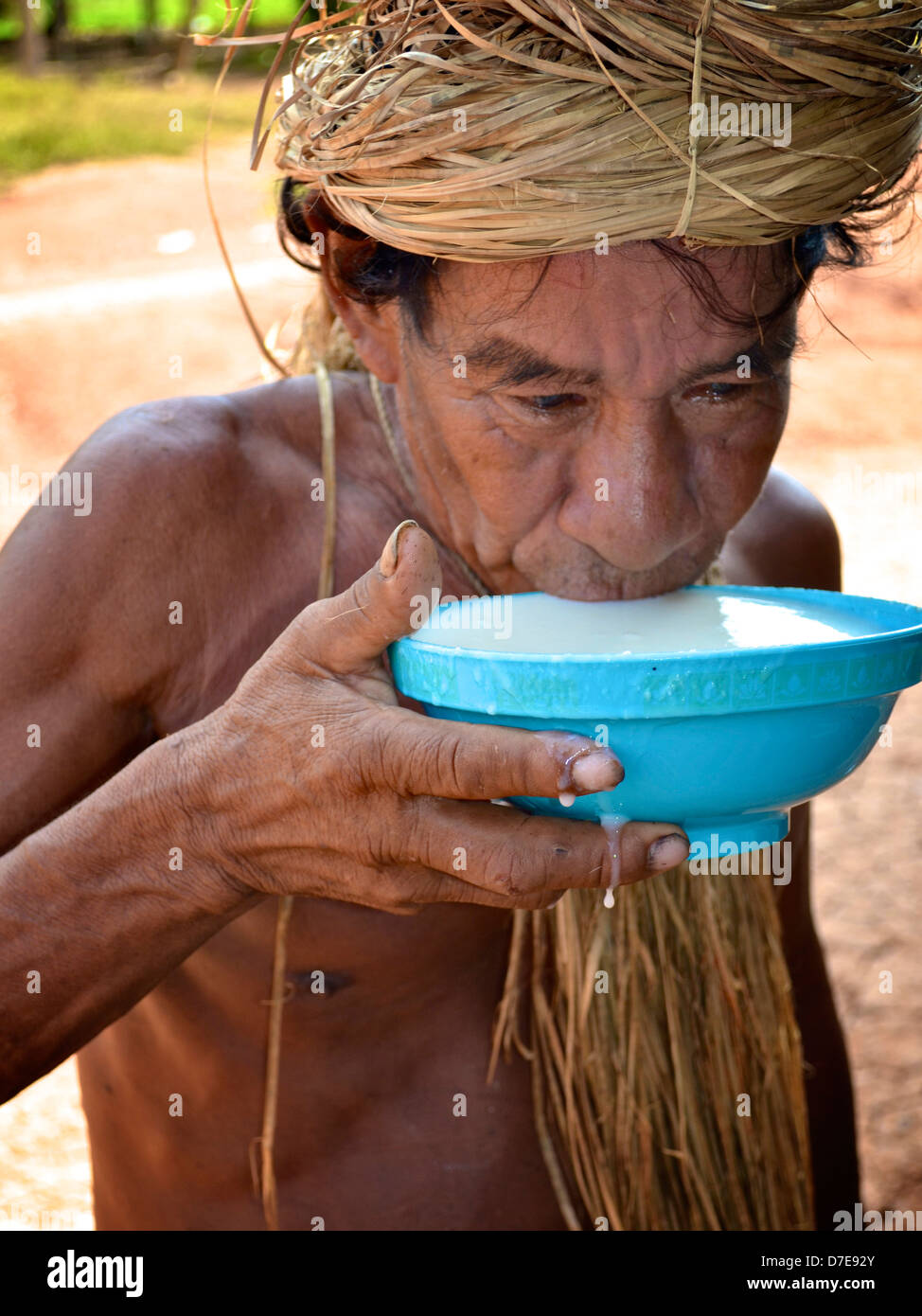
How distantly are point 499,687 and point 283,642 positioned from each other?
22 centimetres

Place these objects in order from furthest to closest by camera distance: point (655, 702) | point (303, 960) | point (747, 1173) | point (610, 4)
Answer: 1. point (747, 1173)
2. point (303, 960)
3. point (610, 4)
4. point (655, 702)

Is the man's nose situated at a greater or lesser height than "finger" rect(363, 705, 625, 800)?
greater

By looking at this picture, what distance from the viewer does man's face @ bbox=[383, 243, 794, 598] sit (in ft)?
4.55

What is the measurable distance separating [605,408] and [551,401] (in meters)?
0.06

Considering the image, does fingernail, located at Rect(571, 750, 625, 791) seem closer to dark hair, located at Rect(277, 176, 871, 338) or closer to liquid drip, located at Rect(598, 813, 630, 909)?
liquid drip, located at Rect(598, 813, 630, 909)

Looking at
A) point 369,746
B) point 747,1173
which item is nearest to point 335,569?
point 369,746

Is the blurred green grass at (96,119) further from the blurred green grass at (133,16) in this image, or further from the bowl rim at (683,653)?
the bowl rim at (683,653)

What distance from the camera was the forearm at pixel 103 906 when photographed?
132cm

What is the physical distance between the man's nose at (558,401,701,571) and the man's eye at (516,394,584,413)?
0.04 metres

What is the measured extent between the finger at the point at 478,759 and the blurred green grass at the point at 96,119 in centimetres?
1128

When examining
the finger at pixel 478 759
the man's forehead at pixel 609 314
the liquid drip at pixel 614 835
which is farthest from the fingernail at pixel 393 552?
the man's forehead at pixel 609 314

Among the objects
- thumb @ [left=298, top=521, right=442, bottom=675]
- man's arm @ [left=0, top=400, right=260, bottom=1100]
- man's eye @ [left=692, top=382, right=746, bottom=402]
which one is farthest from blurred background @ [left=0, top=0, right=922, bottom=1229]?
man's arm @ [left=0, top=400, right=260, bottom=1100]

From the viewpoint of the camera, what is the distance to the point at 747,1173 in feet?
6.28

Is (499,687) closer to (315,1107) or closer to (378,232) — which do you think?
(378,232)
